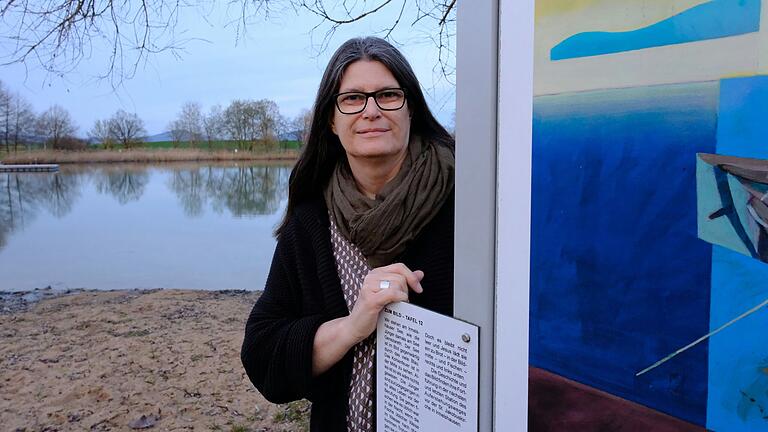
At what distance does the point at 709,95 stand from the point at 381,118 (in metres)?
0.84

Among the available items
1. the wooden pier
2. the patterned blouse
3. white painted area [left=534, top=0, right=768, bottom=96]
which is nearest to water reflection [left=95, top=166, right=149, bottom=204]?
the wooden pier

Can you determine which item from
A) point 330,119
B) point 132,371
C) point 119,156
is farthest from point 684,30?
point 119,156

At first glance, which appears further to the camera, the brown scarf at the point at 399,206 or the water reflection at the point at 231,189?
the water reflection at the point at 231,189

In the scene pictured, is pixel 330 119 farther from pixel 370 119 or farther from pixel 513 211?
pixel 513 211

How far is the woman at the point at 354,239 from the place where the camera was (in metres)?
1.38

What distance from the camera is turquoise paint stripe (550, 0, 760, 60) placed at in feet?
1.98

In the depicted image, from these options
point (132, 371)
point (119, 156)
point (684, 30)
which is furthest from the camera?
point (119, 156)

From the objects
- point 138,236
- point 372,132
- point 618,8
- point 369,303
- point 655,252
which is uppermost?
→ point 618,8

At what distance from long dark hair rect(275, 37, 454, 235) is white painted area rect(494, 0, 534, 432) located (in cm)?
58

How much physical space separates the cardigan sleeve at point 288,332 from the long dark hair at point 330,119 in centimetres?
14

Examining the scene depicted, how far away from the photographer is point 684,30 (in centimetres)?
65

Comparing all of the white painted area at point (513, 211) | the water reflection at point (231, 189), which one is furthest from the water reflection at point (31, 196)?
the white painted area at point (513, 211)

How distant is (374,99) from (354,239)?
355mm

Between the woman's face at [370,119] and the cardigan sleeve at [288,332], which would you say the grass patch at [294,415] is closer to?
the cardigan sleeve at [288,332]
